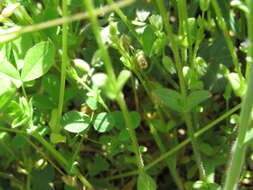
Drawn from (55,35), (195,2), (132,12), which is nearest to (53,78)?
(55,35)

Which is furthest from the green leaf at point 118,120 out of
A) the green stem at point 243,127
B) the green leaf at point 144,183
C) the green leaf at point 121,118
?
the green stem at point 243,127

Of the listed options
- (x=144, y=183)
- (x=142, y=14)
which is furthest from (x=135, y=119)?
(x=142, y=14)

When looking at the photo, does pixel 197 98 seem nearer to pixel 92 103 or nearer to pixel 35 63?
pixel 92 103

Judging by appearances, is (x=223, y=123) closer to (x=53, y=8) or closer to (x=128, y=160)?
(x=128, y=160)

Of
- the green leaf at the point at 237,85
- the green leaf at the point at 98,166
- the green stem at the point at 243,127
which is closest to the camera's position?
the green stem at the point at 243,127

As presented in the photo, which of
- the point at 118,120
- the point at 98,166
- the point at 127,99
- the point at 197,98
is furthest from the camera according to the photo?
the point at 127,99

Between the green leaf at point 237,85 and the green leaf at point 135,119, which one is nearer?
the green leaf at point 237,85

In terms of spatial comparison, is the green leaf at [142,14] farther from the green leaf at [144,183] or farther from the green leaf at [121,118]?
the green leaf at [144,183]
